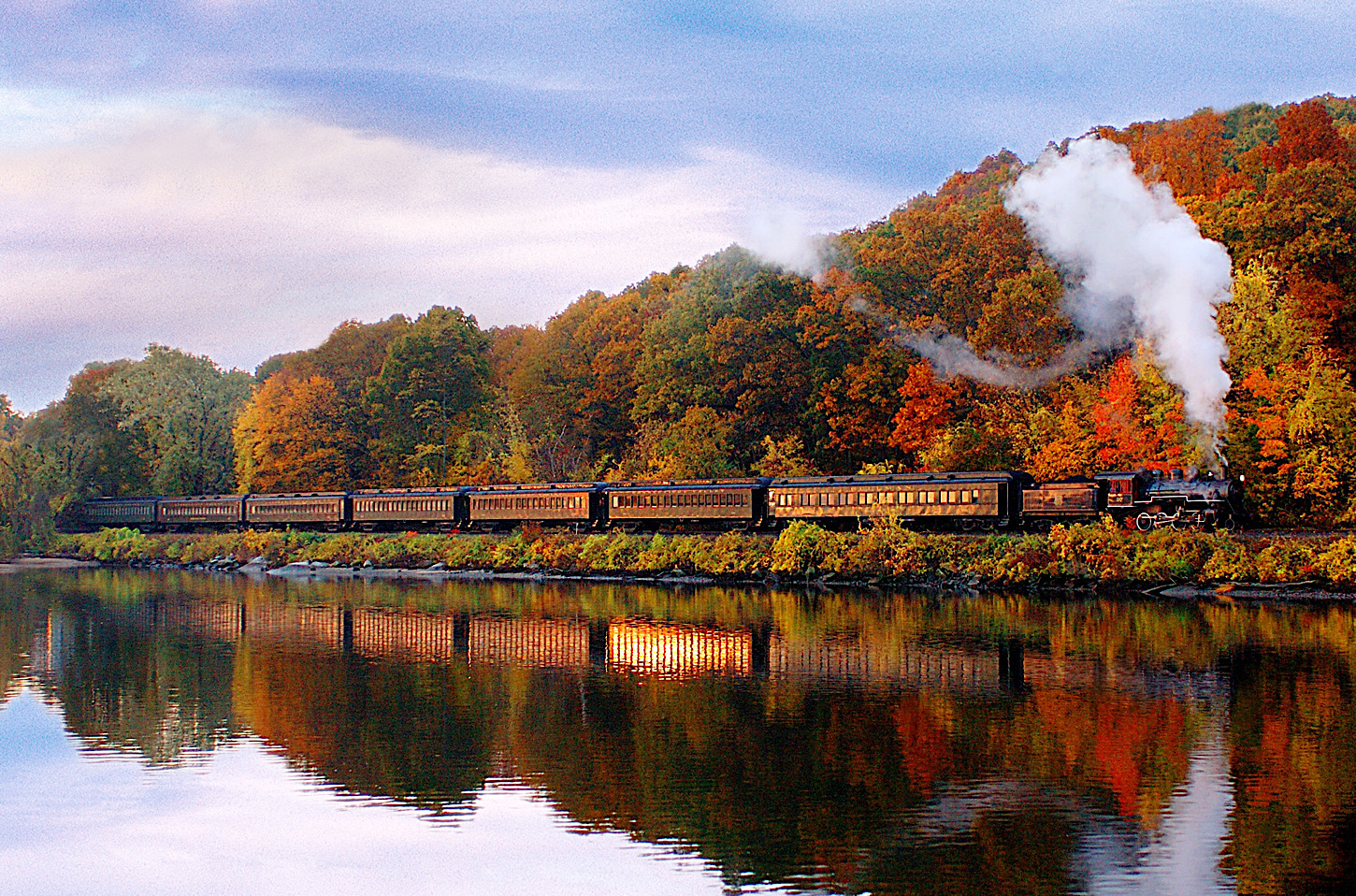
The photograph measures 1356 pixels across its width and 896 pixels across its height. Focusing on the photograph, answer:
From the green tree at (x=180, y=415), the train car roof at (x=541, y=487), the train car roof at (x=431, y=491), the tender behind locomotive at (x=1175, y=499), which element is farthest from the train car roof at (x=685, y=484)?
the green tree at (x=180, y=415)

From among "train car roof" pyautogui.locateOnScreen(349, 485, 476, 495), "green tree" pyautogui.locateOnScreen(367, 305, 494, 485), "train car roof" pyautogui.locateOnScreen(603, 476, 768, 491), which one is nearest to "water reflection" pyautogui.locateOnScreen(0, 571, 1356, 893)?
"train car roof" pyautogui.locateOnScreen(603, 476, 768, 491)

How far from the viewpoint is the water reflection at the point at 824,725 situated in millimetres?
15297

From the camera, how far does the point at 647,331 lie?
80125 millimetres

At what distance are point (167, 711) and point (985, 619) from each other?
849 inches

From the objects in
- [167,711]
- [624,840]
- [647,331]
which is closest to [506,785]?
[624,840]

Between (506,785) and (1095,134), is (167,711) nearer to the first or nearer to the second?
(506,785)

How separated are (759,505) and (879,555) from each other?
10333 mm

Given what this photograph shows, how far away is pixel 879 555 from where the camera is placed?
169ft

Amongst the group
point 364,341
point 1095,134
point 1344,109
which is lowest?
point 364,341

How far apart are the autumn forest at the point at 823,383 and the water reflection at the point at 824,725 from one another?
14.8m

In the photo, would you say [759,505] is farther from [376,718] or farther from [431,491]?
[376,718]

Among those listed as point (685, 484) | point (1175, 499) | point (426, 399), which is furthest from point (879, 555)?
point (426, 399)

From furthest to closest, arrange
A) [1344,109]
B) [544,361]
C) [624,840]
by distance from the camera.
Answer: [1344,109] < [544,361] < [624,840]

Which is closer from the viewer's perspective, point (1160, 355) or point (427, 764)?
point (427, 764)
